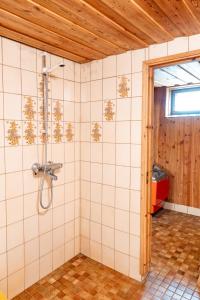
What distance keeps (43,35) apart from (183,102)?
2.77 metres

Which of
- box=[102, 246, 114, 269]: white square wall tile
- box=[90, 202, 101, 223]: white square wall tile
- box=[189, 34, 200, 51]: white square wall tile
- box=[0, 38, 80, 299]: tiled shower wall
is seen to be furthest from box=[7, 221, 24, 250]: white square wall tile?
box=[189, 34, 200, 51]: white square wall tile

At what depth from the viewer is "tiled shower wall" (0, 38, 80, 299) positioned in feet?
5.87

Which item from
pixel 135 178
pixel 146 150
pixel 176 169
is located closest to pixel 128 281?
pixel 135 178

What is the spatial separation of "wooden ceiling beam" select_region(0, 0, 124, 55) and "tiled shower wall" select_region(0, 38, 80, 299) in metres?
0.39

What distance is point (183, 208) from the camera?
3732 mm

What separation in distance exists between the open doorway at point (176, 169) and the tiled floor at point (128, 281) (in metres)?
0.02

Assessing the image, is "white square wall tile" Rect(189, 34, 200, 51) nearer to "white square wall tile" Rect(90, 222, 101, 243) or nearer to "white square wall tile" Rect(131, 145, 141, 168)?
"white square wall tile" Rect(131, 145, 141, 168)

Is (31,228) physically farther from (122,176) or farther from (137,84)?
(137,84)

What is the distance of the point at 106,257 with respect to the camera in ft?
7.63

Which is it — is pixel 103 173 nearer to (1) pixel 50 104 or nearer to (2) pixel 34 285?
(1) pixel 50 104

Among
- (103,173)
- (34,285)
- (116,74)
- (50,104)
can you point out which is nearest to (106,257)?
(34,285)

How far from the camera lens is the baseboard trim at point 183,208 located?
3615mm

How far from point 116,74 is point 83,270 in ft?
6.32

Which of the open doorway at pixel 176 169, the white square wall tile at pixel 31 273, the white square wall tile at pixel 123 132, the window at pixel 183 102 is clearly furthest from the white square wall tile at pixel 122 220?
the window at pixel 183 102
